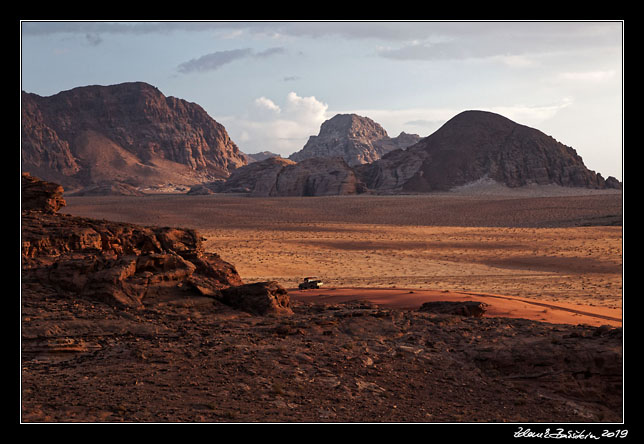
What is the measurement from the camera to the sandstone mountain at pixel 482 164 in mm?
96938

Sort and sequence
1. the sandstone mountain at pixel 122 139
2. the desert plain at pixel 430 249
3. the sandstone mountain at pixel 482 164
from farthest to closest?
the sandstone mountain at pixel 122 139 → the sandstone mountain at pixel 482 164 → the desert plain at pixel 430 249

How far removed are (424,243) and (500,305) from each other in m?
23.0

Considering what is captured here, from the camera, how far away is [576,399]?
24.0 ft

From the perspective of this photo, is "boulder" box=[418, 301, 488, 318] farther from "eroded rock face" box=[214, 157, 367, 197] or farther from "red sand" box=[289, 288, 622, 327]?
"eroded rock face" box=[214, 157, 367, 197]

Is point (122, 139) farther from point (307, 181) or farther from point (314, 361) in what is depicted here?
point (314, 361)

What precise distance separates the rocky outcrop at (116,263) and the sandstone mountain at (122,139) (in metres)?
125

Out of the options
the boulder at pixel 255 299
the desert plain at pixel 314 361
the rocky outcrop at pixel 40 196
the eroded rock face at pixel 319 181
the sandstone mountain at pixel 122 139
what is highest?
the sandstone mountain at pixel 122 139

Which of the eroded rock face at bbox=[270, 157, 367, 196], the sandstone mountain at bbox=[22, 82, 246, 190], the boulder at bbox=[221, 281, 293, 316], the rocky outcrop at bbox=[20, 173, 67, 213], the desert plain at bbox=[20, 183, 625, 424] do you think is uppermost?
the sandstone mountain at bbox=[22, 82, 246, 190]

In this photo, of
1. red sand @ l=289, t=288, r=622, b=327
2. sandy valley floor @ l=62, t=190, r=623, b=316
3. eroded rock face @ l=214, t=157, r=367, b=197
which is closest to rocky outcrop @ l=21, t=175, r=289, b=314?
red sand @ l=289, t=288, r=622, b=327

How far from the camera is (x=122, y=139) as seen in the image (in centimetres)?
16425

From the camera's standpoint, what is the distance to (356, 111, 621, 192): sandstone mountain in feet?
318

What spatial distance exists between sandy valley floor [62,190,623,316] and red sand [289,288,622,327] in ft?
4.56

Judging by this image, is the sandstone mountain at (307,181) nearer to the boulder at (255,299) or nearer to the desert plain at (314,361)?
the desert plain at (314,361)

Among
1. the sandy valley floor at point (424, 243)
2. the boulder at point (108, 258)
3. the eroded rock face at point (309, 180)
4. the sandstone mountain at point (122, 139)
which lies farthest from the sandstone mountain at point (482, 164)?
the boulder at point (108, 258)
